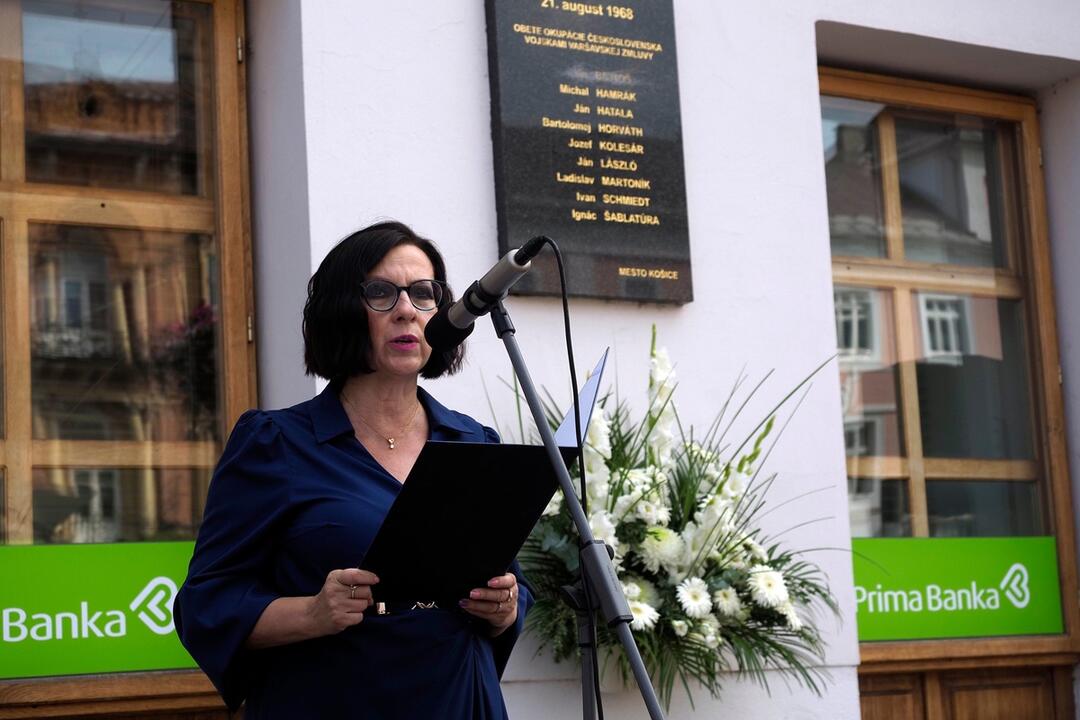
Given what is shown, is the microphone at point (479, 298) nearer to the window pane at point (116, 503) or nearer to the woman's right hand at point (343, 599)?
the woman's right hand at point (343, 599)

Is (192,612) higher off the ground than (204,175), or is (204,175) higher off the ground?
(204,175)

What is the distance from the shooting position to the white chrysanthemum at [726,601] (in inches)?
148

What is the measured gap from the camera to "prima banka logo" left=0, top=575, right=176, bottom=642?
12.0 feet

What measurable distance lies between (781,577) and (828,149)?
75.6 inches

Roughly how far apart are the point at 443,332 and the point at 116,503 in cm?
186

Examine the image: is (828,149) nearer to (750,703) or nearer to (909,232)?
(909,232)

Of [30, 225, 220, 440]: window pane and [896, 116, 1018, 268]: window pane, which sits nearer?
[30, 225, 220, 440]: window pane

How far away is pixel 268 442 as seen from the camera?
252 cm

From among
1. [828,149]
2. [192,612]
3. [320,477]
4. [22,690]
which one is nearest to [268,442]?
[320,477]

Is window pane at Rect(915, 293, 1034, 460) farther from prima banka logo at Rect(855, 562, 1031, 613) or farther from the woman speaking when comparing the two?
the woman speaking

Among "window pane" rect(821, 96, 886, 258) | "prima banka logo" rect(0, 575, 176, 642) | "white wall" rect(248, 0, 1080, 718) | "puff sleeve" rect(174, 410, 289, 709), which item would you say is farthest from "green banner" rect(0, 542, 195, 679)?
"window pane" rect(821, 96, 886, 258)

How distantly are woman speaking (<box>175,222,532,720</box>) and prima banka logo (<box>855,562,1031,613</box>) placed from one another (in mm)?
2527

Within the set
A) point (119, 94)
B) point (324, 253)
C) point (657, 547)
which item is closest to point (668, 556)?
point (657, 547)

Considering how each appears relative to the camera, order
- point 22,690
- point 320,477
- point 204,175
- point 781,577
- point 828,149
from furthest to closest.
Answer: point 828,149
point 204,175
point 781,577
point 22,690
point 320,477
